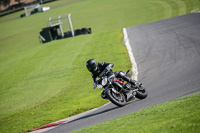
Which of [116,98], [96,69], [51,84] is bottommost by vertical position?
[51,84]

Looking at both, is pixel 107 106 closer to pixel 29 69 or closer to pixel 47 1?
pixel 29 69

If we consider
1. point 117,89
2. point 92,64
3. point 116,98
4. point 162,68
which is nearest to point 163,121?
point 116,98

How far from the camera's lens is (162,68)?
1483 cm

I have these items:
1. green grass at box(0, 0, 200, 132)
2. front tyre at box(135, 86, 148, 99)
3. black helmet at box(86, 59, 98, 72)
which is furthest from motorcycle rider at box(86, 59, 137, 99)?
green grass at box(0, 0, 200, 132)

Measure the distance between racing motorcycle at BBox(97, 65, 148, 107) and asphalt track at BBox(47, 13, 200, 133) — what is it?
0.88ft

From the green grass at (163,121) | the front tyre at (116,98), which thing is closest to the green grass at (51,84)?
the front tyre at (116,98)

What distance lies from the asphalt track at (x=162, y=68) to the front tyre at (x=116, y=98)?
199mm

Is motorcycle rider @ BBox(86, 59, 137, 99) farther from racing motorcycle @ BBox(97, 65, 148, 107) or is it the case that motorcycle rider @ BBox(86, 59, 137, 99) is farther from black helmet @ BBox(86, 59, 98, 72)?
racing motorcycle @ BBox(97, 65, 148, 107)

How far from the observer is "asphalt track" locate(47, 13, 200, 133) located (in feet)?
32.0

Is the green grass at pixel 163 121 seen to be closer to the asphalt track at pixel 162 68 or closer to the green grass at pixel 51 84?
the asphalt track at pixel 162 68

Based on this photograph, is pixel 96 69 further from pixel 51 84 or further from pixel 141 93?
pixel 51 84

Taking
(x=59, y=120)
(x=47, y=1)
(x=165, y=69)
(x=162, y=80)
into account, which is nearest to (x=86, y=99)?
(x=59, y=120)

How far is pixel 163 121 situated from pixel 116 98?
123 inches

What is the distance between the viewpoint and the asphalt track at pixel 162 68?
9.77m
